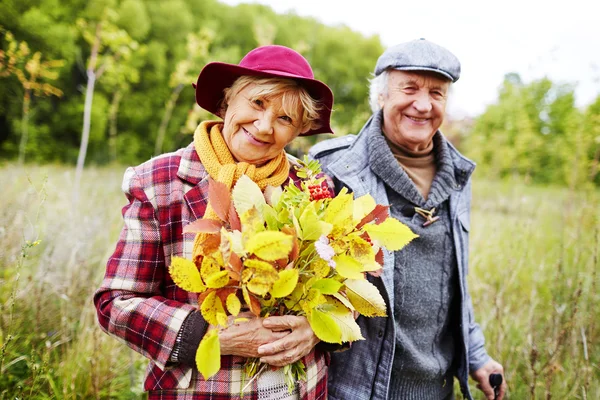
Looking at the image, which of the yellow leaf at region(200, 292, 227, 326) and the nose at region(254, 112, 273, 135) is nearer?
the yellow leaf at region(200, 292, 227, 326)

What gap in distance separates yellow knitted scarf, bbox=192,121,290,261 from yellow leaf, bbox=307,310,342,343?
480 millimetres

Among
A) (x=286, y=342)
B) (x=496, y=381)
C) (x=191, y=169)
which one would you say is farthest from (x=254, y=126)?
(x=496, y=381)

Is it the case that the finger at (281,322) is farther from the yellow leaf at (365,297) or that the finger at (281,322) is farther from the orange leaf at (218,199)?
the orange leaf at (218,199)

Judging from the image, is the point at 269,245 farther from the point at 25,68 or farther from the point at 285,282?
the point at 25,68

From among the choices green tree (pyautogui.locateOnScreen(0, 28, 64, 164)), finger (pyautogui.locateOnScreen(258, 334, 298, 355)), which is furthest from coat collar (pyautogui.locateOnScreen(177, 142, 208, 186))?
green tree (pyautogui.locateOnScreen(0, 28, 64, 164))

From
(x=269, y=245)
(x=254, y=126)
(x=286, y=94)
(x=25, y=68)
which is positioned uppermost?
(x=25, y=68)

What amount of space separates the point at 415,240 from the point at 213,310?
1138 millimetres

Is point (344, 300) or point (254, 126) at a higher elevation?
point (254, 126)

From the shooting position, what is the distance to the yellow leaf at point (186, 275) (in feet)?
3.18

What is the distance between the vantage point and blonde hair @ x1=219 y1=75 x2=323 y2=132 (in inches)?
51.6

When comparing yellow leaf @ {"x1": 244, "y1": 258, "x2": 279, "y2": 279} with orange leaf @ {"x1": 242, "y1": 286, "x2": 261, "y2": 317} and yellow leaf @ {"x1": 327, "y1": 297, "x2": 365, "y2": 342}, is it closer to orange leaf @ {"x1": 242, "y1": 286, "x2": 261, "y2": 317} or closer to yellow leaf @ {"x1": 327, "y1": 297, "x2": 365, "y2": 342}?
orange leaf @ {"x1": 242, "y1": 286, "x2": 261, "y2": 317}

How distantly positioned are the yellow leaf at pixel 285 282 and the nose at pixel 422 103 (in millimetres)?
1189

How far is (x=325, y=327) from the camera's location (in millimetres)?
1027

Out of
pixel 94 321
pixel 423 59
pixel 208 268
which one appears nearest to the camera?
pixel 208 268
